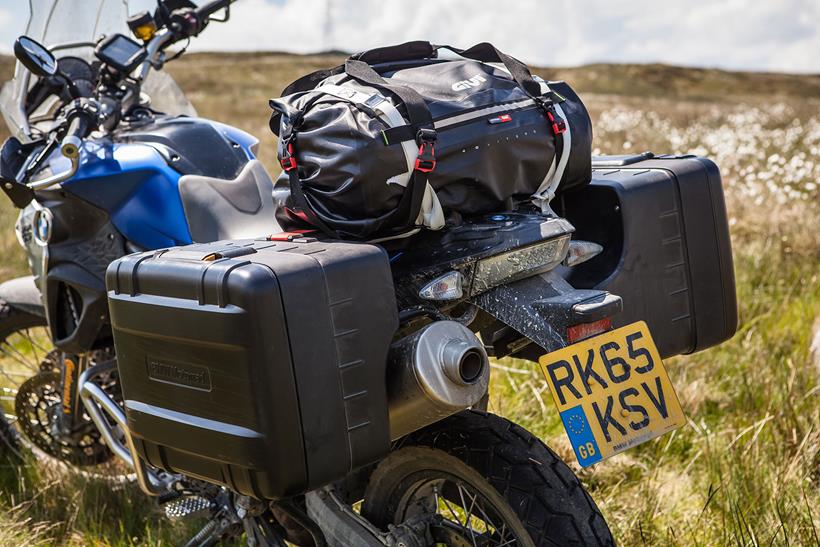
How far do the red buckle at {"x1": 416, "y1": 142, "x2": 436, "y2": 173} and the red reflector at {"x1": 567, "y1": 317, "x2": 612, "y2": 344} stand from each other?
44 cm

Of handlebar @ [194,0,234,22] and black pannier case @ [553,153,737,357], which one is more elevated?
handlebar @ [194,0,234,22]

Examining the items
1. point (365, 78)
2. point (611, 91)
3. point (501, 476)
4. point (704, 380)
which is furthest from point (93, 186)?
point (611, 91)

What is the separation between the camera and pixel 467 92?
2105 millimetres

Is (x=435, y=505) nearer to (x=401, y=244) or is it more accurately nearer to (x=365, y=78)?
(x=401, y=244)

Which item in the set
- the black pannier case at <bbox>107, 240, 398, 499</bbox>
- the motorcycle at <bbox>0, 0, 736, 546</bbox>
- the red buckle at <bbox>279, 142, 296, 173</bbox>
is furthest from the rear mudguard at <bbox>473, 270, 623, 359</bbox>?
the red buckle at <bbox>279, 142, 296, 173</bbox>

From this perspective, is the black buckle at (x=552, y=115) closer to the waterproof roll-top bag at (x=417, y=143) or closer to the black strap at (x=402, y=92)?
the waterproof roll-top bag at (x=417, y=143)

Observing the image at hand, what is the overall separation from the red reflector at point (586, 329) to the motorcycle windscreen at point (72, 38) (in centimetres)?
206

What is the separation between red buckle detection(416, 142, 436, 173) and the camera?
193 centimetres

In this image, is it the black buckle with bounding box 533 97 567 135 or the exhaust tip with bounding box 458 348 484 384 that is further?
the black buckle with bounding box 533 97 567 135

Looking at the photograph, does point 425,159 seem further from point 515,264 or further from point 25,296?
point 25,296

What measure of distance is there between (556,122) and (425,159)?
0.39 m

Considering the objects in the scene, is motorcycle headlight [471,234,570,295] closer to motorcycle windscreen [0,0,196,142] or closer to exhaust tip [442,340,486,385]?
exhaust tip [442,340,486,385]

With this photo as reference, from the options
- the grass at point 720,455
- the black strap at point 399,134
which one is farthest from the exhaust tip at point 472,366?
the grass at point 720,455

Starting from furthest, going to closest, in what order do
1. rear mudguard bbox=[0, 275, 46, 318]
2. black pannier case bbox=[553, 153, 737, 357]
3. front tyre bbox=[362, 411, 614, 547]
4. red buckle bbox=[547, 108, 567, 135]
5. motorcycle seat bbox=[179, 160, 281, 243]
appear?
rear mudguard bbox=[0, 275, 46, 318], motorcycle seat bbox=[179, 160, 281, 243], black pannier case bbox=[553, 153, 737, 357], red buckle bbox=[547, 108, 567, 135], front tyre bbox=[362, 411, 614, 547]
